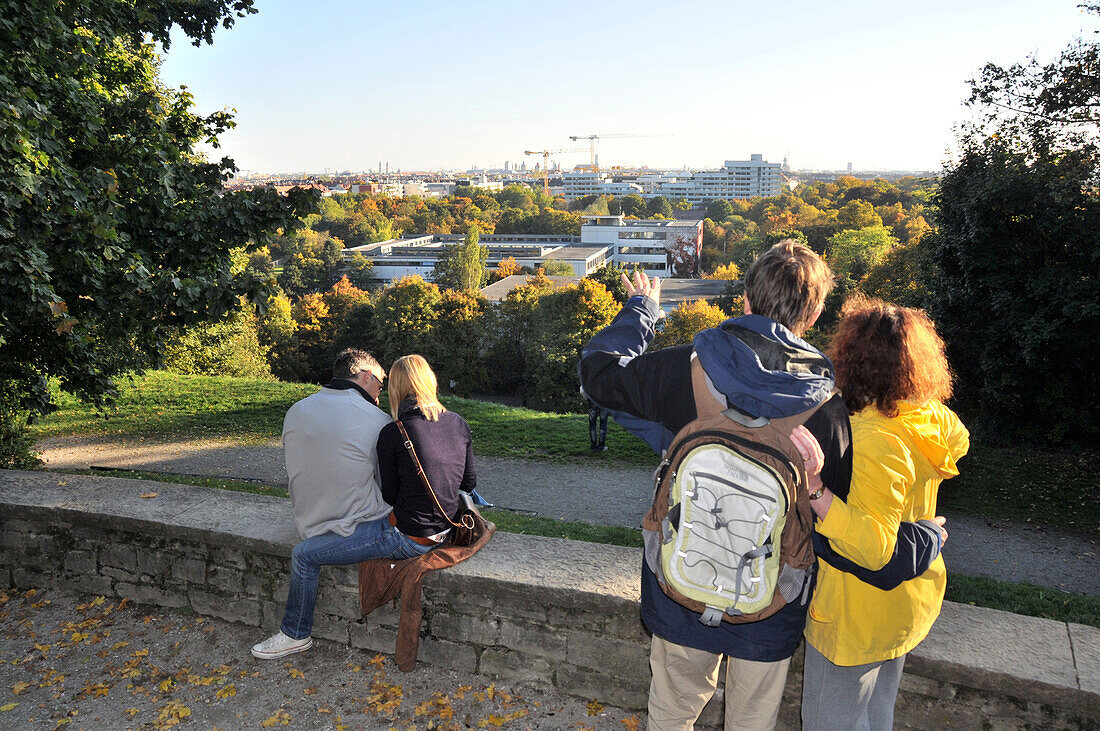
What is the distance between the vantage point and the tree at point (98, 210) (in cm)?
538

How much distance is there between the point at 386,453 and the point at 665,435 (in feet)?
5.78

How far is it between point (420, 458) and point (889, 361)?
2327 millimetres

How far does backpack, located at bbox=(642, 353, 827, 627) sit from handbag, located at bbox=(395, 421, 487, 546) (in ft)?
5.51

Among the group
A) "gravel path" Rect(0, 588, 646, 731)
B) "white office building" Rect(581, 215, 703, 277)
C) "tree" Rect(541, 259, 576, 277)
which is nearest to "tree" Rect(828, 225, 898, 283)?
"tree" Rect(541, 259, 576, 277)

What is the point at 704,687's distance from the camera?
2623 millimetres

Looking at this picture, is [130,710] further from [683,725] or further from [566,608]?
[683,725]

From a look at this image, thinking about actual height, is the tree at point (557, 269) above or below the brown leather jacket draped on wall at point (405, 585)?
below

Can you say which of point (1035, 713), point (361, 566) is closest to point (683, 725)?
point (1035, 713)

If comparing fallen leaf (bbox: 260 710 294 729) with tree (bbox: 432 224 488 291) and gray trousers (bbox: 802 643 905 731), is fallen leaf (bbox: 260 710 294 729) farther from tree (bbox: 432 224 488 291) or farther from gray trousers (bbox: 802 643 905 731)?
tree (bbox: 432 224 488 291)

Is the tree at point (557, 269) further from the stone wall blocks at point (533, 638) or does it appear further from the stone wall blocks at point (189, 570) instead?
the stone wall blocks at point (533, 638)

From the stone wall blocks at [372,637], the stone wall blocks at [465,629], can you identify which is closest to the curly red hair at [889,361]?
the stone wall blocks at [465,629]

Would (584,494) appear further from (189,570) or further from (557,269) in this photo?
(557,269)

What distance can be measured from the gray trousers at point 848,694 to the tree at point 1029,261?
1407 centimetres

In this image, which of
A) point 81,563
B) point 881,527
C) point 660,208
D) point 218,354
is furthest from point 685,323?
point 660,208
